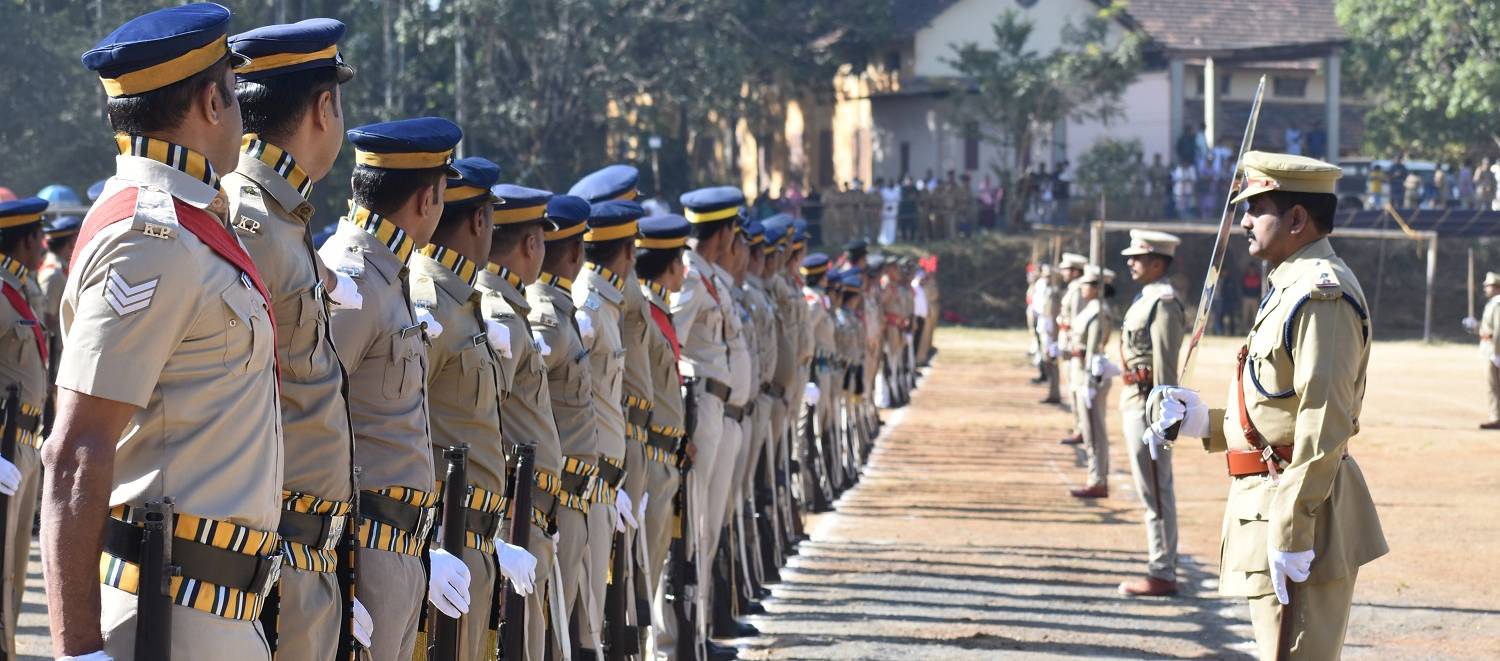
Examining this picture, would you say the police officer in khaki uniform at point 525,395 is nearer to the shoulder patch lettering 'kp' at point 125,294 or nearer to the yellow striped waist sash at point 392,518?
the yellow striped waist sash at point 392,518

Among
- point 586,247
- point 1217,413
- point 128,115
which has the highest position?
Answer: point 128,115

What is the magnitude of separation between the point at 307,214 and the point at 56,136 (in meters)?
27.4

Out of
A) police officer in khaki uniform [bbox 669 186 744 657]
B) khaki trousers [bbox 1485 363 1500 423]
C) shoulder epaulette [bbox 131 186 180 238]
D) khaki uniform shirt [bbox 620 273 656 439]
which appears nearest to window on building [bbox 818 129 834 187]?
khaki trousers [bbox 1485 363 1500 423]

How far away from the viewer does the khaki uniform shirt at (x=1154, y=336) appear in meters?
10.6

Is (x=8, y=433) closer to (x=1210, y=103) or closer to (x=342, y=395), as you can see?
(x=342, y=395)

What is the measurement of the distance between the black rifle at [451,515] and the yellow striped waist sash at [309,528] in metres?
0.87

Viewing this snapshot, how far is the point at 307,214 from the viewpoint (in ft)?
13.6

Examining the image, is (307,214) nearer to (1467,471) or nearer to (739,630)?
(739,630)

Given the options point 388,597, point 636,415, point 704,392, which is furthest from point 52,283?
point 388,597

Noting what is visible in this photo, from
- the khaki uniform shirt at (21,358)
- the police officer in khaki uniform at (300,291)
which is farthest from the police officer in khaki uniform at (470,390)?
the khaki uniform shirt at (21,358)

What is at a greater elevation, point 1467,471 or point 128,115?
point 128,115

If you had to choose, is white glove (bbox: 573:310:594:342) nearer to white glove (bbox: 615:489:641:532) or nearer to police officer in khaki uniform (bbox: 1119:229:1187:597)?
white glove (bbox: 615:489:641:532)

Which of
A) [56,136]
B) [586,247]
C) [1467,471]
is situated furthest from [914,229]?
[586,247]

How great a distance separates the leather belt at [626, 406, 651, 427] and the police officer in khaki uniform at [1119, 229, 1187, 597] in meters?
3.73
